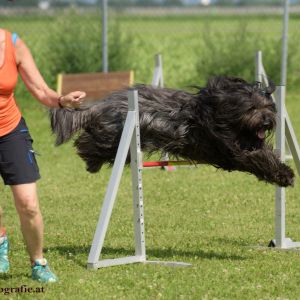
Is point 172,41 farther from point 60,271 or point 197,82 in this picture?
point 60,271

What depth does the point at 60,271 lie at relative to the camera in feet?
18.9

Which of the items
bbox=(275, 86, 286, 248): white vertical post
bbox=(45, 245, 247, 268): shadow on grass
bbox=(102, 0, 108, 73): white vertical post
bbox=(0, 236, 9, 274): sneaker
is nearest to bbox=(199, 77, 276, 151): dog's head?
bbox=(275, 86, 286, 248): white vertical post

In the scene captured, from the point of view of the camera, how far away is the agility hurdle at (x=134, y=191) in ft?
18.9

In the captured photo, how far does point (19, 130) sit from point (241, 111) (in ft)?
5.12

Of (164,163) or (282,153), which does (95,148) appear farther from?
(282,153)

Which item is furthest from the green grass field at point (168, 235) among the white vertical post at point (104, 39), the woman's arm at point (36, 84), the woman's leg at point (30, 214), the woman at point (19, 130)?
the white vertical post at point (104, 39)

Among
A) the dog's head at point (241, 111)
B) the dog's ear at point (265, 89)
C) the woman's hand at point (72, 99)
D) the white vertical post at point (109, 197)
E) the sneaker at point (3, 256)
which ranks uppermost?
the woman's hand at point (72, 99)

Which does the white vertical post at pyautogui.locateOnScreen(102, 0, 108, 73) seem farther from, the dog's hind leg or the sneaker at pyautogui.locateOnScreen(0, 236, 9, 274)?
the sneaker at pyautogui.locateOnScreen(0, 236, 9, 274)

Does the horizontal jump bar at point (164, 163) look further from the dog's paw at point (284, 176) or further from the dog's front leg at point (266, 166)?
the dog's paw at point (284, 176)

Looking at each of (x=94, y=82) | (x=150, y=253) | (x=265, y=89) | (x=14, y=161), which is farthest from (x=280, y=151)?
(x=94, y=82)

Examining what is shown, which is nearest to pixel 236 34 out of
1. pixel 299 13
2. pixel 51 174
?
pixel 299 13

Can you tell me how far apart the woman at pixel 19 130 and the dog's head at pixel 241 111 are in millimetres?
1202

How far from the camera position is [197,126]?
241 inches

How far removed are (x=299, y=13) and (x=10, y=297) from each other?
559 inches
